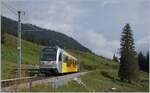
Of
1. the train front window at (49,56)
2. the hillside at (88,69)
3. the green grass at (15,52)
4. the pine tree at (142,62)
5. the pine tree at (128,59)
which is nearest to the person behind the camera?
the train front window at (49,56)

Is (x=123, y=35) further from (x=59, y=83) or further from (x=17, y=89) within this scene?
(x=17, y=89)

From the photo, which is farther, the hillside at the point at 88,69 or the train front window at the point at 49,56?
the hillside at the point at 88,69

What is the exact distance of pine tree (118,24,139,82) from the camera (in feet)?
315

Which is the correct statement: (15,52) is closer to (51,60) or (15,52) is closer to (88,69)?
(88,69)

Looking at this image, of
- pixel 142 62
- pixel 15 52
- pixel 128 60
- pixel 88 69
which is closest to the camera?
pixel 128 60

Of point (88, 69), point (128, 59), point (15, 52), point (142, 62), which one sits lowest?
point (88, 69)

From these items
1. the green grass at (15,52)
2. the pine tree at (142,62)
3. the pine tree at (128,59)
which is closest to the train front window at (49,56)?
the green grass at (15,52)

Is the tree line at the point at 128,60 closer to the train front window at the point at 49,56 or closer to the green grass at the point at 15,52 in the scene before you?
the green grass at the point at 15,52

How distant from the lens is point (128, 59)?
324ft

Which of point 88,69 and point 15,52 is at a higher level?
point 15,52

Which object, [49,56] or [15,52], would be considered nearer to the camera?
[49,56]

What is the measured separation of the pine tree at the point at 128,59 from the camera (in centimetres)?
9594

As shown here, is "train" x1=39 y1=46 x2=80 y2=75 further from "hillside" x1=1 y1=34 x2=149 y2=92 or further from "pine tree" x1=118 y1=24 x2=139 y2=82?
"pine tree" x1=118 y1=24 x2=139 y2=82

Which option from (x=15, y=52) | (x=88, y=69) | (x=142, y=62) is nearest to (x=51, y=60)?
(x=15, y=52)
